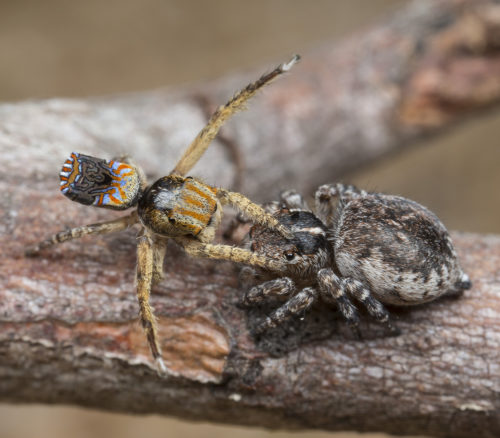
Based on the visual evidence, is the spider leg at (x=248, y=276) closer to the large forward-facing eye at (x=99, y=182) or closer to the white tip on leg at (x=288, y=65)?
the large forward-facing eye at (x=99, y=182)

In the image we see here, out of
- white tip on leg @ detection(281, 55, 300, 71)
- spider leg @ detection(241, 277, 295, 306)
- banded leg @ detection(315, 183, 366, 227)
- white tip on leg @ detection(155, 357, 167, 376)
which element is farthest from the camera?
banded leg @ detection(315, 183, 366, 227)

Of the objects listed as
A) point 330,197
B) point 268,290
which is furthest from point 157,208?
point 330,197

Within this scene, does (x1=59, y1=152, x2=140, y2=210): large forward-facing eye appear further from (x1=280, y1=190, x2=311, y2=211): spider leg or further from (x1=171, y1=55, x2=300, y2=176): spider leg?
(x1=280, y1=190, x2=311, y2=211): spider leg

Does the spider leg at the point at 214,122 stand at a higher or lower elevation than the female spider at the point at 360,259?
higher

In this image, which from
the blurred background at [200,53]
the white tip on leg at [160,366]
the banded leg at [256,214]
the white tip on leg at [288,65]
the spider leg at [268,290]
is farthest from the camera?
the blurred background at [200,53]

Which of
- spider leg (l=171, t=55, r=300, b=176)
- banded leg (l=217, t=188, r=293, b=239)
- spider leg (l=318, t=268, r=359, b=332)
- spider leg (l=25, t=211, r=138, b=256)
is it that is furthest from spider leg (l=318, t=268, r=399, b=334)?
spider leg (l=25, t=211, r=138, b=256)

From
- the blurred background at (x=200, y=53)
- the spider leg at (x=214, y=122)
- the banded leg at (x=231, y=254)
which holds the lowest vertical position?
the banded leg at (x=231, y=254)

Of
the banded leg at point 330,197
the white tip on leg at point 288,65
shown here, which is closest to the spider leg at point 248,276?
the banded leg at point 330,197

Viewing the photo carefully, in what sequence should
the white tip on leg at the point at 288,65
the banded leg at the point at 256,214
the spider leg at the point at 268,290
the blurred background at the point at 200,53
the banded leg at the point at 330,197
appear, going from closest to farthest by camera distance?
the spider leg at the point at 268,290
the banded leg at the point at 256,214
the white tip on leg at the point at 288,65
the banded leg at the point at 330,197
the blurred background at the point at 200,53
